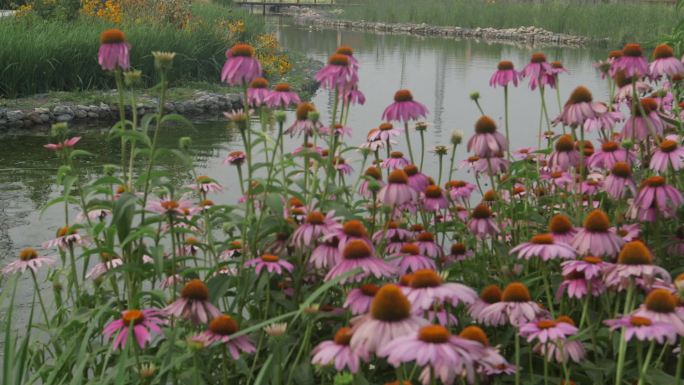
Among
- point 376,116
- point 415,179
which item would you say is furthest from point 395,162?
point 376,116

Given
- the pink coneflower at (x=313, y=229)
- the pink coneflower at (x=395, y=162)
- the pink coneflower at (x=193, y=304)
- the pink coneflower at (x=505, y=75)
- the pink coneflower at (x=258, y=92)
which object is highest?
the pink coneflower at (x=505, y=75)

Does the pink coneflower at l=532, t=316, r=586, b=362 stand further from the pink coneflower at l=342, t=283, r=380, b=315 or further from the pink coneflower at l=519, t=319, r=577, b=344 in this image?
the pink coneflower at l=342, t=283, r=380, b=315

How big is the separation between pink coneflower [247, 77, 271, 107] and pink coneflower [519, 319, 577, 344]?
42.5 inches

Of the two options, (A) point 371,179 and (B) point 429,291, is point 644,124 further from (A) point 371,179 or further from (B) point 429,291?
(B) point 429,291

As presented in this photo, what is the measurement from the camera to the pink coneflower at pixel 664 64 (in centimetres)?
261

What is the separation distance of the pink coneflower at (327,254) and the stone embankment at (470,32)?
67.3 ft

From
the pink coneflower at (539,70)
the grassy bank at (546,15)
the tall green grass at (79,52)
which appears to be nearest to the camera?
the pink coneflower at (539,70)

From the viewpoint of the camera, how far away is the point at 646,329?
4.90ft

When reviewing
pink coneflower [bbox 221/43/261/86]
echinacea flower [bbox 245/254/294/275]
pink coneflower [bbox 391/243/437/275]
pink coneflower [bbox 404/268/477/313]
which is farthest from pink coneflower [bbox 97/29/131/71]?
pink coneflower [bbox 404/268/477/313]

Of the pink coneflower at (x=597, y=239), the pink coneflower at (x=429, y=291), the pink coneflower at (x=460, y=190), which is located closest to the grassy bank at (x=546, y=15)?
the pink coneflower at (x=460, y=190)

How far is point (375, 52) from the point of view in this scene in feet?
61.6

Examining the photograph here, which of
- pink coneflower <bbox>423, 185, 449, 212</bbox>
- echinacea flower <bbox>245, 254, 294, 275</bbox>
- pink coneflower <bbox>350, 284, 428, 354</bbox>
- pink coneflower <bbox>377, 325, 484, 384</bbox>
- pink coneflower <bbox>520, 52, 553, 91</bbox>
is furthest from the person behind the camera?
pink coneflower <bbox>520, 52, 553, 91</bbox>

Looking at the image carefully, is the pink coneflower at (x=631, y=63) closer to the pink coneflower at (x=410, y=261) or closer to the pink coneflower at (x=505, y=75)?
the pink coneflower at (x=505, y=75)

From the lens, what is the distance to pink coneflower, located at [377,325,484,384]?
116cm
